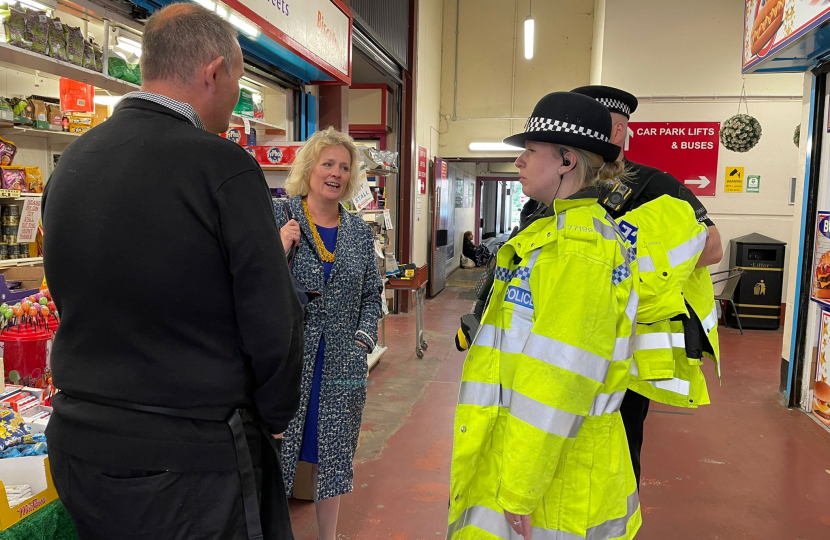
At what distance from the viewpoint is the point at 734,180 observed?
7754 millimetres

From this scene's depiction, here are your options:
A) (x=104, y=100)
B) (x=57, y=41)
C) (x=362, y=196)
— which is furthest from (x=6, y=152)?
(x=362, y=196)

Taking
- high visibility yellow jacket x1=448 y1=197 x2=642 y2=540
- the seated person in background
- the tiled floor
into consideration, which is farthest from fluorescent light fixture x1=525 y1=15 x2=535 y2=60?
high visibility yellow jacket x1=448 y1=197 x2=642 y2=540

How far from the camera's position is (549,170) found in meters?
1.45

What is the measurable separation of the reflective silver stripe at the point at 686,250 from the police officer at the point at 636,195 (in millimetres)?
207

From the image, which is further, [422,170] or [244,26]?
[422,170]

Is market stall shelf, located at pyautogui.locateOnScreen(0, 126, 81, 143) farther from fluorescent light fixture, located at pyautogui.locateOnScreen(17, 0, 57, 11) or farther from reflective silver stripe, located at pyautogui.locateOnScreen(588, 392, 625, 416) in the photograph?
reflective silver stripe, located at pyautogui.locateOnScreen(588, 392, 625, 416)

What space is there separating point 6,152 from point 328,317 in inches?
84.9

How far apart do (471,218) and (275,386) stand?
1575cm

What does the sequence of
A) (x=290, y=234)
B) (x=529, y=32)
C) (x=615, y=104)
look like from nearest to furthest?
1. (x=615, y=104)
2. (x=290, y=234)
3. (x=529, y=32)

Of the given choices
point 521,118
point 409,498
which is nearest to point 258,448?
point 409,498

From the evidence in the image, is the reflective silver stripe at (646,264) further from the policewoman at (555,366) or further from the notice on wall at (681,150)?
the notice on wall at (681,150)

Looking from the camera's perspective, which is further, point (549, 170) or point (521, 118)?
point (521, 118)

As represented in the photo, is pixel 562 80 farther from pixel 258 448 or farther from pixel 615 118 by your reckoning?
pixel 258 448

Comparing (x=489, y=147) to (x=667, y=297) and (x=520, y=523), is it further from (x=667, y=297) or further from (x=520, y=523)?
(x=520, y=523)
